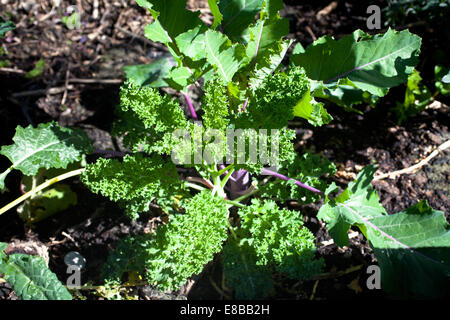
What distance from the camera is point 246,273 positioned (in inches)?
74.0

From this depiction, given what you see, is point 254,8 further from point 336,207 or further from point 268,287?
point 268,287

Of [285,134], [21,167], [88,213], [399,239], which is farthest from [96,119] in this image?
[399,239]

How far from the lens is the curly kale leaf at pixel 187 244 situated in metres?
1.62

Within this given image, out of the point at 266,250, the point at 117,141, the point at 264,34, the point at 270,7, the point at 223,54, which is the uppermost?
the point at 270,7

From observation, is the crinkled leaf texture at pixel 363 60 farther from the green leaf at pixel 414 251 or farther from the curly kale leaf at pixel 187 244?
the curly kale leaf at pixel 187 244

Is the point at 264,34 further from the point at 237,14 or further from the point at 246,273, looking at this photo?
the point at 246,273

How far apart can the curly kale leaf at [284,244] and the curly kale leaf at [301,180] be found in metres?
0.19

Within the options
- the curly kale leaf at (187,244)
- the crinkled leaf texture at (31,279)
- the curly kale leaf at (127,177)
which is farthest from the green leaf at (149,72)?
the crinkled leaf texture at (31,279)

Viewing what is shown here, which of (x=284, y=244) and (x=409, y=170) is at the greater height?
(x=409, y=170)

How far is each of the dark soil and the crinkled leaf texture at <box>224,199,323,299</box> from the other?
0.99ft

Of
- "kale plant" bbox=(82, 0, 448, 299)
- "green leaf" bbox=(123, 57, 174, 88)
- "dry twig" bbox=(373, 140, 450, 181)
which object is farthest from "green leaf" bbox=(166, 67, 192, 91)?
"dry twig" bbox=(373, 140, 450, 181)

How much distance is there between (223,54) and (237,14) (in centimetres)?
34

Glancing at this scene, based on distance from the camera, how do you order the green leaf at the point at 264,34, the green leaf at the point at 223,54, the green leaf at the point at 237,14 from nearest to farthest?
1. the green leaf at the point at 223,54
2. the green leaf at the point at 264,34
3. the green leaf at the point at 237,14

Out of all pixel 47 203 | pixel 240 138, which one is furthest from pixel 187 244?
pixel 47 203
